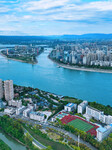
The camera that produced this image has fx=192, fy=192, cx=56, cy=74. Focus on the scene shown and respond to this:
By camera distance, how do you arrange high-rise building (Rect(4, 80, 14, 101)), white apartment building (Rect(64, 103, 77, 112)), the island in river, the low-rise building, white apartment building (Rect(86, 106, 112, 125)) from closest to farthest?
white apartment building (Rect(86, 106, 112, 125)) → the low-rise building → white apartment building (Rect(64, 103, 77, 112)) → high-rise building (Rect(4, 80, 14, 101)) → the island in river

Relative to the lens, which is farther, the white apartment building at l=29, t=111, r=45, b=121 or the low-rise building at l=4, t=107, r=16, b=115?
the low-rise building at l=4, t=107, r=16, b=115

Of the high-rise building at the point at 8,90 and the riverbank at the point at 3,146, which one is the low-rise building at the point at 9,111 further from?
the riverbank at the point at 3,146

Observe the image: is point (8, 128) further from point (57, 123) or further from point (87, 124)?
point (87, 124)

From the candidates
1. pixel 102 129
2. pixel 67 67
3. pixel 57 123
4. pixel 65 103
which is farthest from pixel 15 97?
pixel 67 67

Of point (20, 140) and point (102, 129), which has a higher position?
point (102, 129)

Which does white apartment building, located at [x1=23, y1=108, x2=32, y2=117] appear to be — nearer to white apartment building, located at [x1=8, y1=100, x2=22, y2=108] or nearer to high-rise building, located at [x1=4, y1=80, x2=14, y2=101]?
white apartment building, located at [x1=8, y1=100, x2=22, y2=108]

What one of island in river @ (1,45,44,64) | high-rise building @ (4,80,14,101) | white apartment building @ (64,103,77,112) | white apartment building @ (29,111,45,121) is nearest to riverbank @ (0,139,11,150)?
white apartment building @ (29,111,45,121)

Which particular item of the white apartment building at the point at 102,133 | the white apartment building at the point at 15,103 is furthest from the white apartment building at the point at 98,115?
the white apartment building at the point at 15,103

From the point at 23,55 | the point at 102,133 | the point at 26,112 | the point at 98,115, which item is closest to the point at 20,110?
the point at 26,112

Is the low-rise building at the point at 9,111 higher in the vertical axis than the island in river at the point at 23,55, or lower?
lower
